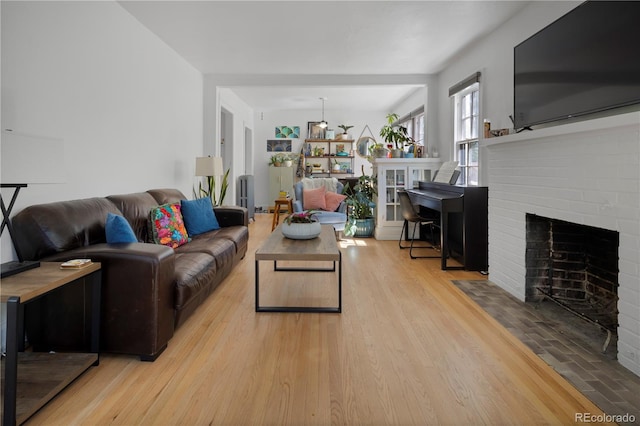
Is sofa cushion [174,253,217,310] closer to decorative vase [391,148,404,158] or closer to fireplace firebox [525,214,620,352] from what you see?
fireplace firebox [525,214,620,352]

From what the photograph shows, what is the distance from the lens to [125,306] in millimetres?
2064

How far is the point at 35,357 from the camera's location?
201cm

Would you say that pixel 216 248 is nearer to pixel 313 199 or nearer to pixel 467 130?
pixel 313 199

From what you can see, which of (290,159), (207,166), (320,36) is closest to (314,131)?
(290,159)

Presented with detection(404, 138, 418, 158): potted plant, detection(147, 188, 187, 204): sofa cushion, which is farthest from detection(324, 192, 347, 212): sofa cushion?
detection(147, 188, 187, 204): sofa cushion

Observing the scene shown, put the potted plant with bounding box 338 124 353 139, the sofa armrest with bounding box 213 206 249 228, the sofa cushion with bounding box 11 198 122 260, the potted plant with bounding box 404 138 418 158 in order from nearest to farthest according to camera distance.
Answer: the sofa cushion with bounding box 11 198 122 260 → the sofa armrest with bounding box 213 206 249 228 → the potted plant with bounding box 404 138 418 158 → the potted plant with bounding box 338 124 353 139

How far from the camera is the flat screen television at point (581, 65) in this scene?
219 centimetres

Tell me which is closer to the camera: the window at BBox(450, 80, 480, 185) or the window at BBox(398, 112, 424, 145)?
the window at BBox(450, 80, 480, 185)

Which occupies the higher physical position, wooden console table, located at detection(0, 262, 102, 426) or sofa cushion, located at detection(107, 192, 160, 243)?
sofa cushion, located at detection(107, 192, 160, 243)

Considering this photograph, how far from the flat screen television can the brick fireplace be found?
25 centimetres

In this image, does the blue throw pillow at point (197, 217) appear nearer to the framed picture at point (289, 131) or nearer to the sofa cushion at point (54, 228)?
the sofa cushion at point (54, 228)

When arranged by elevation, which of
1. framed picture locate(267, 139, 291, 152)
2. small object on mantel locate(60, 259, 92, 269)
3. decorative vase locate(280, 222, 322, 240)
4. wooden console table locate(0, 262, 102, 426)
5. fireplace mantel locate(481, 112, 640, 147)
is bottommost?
wooden console table locate(0, 262, 102, 426)

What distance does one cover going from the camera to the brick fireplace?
198cm

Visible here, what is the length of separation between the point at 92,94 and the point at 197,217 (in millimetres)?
1447
